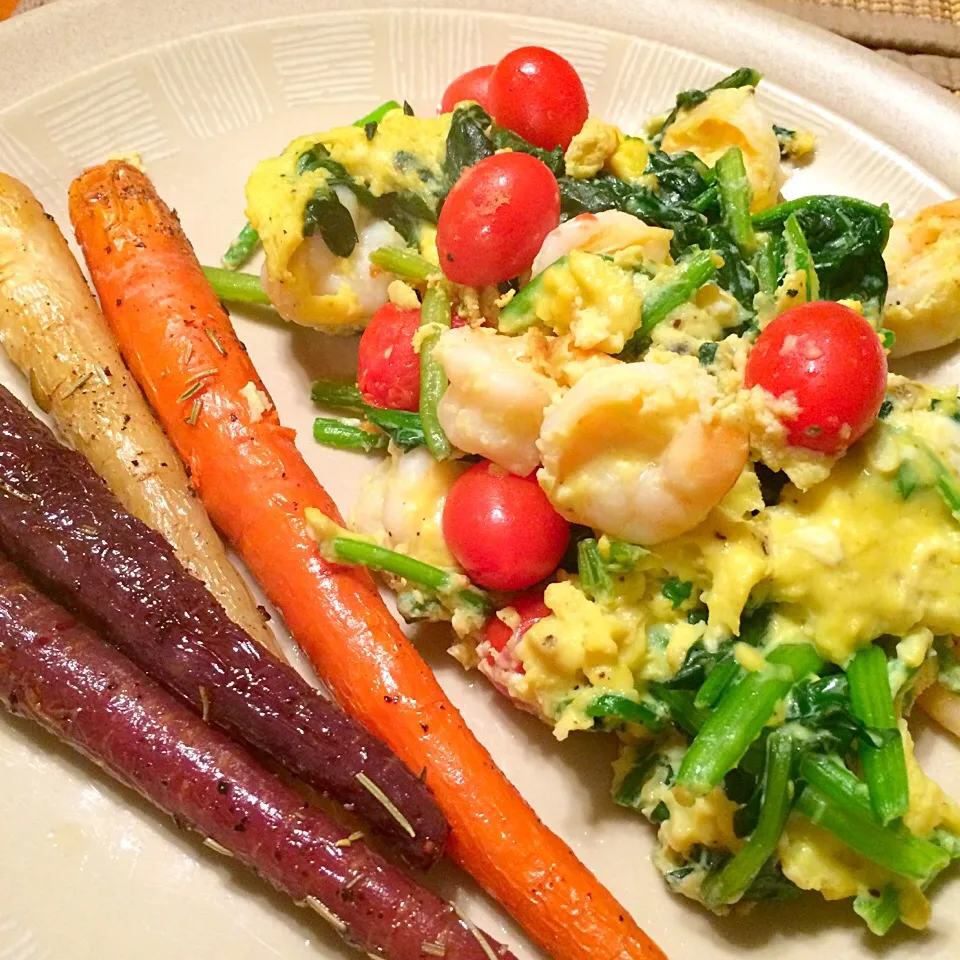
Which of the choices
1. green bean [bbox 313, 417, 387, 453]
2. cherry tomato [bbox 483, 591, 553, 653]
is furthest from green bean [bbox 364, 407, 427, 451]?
cherry tomato [bbox 483, 591, 553, 653]

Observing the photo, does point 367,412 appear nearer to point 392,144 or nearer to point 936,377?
point 392,144

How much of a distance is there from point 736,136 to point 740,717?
5.31ft

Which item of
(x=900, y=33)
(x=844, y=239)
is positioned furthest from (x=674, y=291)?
(x=900, y=33)

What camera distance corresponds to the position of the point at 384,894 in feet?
5.64

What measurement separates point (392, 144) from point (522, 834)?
1.73 m

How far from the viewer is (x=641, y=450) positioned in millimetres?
1907

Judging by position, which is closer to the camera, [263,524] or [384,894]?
[384,894]

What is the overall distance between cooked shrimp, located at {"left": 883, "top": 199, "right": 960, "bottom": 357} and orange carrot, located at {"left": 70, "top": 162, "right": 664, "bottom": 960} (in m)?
1.52

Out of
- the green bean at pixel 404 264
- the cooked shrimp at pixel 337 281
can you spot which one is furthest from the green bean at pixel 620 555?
the cooked shrimp at pixel 337 281

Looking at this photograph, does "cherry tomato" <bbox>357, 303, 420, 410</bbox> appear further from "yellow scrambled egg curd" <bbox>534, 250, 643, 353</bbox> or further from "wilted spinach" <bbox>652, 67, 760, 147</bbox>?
"wilted spinach" <bbox>652, 67, 760, 147</bbox>

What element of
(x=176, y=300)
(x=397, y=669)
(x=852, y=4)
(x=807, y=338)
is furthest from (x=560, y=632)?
(x=852, y=4)

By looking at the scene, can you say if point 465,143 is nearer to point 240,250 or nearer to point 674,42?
point 240,250

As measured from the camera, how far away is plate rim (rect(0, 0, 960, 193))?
9.64 ft

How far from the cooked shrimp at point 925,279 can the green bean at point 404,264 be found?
1169mm
